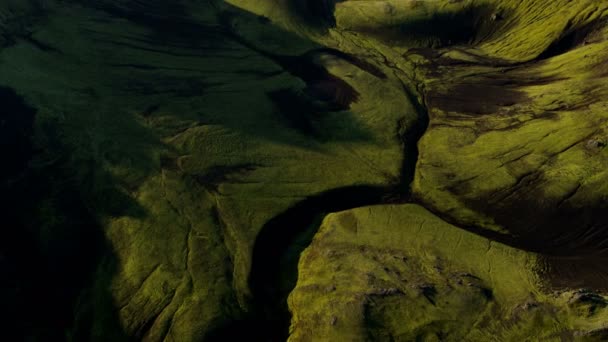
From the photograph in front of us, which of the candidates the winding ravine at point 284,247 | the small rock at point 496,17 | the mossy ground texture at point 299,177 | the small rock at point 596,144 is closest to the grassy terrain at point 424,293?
the mossy ground texture at point 299,177

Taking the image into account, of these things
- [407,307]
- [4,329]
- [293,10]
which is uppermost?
[293,10]

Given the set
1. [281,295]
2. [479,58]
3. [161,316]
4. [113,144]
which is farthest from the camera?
[479,58]

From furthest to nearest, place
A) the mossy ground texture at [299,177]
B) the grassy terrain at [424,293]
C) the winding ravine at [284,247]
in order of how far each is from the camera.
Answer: the mossy ground texture at [299,177] < the winding ravine at [284,247] < the grassy terrain at [424,293]

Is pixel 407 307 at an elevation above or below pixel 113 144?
above

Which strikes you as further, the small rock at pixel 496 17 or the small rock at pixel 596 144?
the small rock at pixel 496 17

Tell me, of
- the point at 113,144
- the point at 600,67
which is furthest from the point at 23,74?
the point at 600,67

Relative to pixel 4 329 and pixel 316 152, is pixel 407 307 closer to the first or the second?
pixel 316 152

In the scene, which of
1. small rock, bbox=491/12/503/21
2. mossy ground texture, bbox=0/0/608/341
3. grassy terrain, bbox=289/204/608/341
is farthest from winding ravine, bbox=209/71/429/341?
small rock, bbox=491/12/503/21

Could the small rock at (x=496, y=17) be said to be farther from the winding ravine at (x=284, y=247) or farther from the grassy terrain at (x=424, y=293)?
the grassy terrain at (x=424, y=293)
